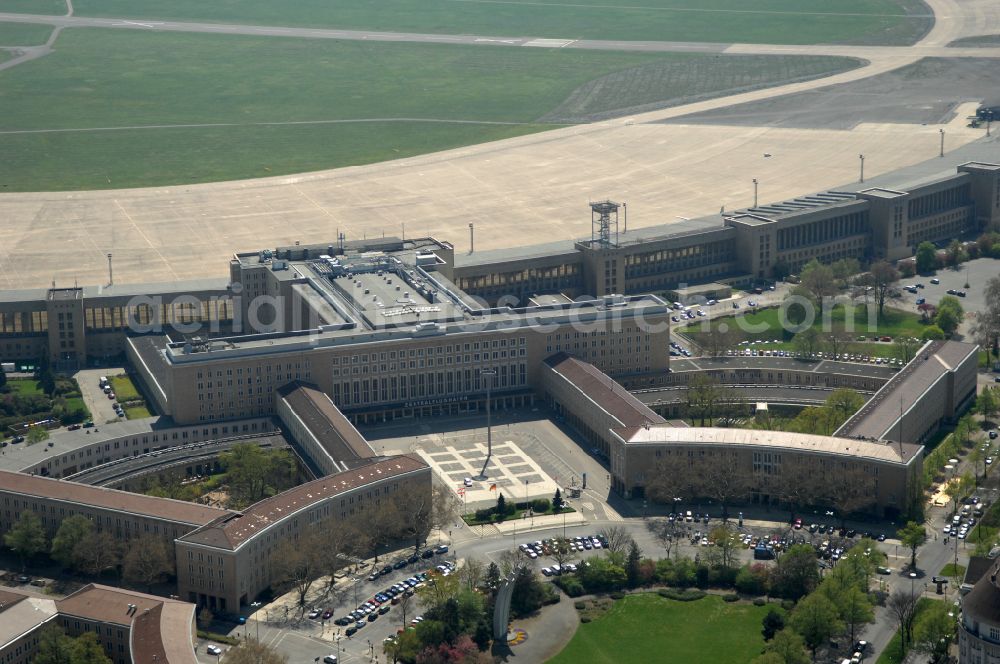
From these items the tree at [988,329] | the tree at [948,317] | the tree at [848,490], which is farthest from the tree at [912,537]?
the tree at [948,317]

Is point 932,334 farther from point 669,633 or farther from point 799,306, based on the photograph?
point 669,633

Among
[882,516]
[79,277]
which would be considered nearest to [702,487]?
[882,516]

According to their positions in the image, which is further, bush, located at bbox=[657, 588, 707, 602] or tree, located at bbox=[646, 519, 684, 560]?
tree, located at bbox=[646, 519, 684, 560]

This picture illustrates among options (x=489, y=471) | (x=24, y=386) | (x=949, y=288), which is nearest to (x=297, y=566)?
(x=489, y=471)

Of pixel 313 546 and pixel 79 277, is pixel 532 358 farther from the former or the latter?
pixel 79 277

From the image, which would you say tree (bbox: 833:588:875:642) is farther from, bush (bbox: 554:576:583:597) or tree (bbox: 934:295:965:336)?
tree (bbox: 934:295:965:336)

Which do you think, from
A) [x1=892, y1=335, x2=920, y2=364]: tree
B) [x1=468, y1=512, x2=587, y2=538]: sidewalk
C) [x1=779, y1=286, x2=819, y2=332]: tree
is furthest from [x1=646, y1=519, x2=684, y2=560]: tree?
[x1=779, y1=286, x2=819, y2=332]: tree
